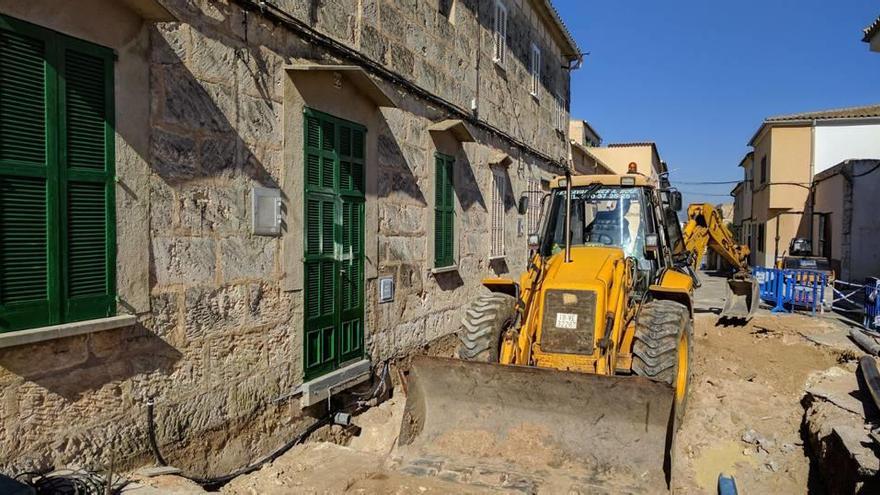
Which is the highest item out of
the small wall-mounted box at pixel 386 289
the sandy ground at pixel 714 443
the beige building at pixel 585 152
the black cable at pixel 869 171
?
the beige building at pixel 585 152

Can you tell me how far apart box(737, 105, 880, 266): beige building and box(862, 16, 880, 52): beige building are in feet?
28.7

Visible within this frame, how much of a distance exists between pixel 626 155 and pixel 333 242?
27462 millimetres

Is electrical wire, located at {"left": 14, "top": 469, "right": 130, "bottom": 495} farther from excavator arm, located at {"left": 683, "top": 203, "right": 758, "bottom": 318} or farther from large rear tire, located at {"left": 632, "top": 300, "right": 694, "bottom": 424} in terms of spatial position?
excavator arm, located at {"left": 683, "top": 203, "right": 758, "bottom": 318}

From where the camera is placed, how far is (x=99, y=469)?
352 centimetres

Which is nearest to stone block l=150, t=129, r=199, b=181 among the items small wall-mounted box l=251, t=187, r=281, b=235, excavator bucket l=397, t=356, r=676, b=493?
small wall-mounted box l=251, t=187, r=281, b=235

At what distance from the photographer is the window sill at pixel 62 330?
3.02 m

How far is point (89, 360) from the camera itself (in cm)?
349

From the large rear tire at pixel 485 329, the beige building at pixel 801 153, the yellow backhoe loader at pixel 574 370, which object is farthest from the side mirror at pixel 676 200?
the beige building at pixel 801 153

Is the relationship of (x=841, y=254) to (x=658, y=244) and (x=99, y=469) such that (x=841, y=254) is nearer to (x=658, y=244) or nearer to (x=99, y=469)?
(x=658, y=244)

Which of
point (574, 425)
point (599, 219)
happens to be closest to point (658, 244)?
point (599, 219)

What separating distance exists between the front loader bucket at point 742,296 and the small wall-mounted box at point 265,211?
9394 millimetres

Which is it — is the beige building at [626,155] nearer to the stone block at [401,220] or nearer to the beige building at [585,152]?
the beige building at [585,152]

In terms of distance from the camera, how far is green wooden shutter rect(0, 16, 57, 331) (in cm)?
306

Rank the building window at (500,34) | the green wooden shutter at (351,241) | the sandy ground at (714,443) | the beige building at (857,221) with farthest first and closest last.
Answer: the beige building at (857,221) < the building window at (500,34) < the green wooden shutter at (351,241) < the sandy ground at (714,443)
